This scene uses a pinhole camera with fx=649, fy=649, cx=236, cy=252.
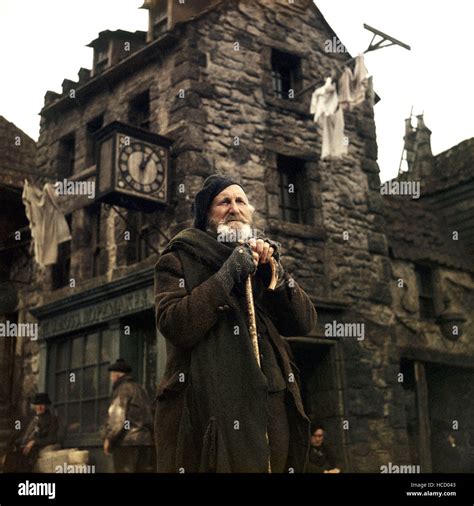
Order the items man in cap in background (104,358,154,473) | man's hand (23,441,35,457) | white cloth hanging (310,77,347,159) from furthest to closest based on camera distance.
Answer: white cloth hanging (310,77,347,159) < man's hand (23,441,35,457) < man in cap in background (104,358,154,473)

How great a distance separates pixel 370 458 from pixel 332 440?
0.69 m

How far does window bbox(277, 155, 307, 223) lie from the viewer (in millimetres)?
11102

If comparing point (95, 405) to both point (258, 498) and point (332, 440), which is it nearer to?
point (332, 440)

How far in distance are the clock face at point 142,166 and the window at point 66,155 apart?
12.1ft

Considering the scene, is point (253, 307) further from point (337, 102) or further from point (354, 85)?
point (354, 85)

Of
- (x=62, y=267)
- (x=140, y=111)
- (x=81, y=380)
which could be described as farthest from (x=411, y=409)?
(x=140, y=111)

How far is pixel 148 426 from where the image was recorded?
8.41 m

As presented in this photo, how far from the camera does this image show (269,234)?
10.1 metres

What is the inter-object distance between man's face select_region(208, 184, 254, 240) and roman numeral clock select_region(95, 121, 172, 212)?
21.0 feet

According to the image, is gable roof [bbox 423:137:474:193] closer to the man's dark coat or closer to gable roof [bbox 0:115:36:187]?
gable roof [bbox 0:115:36:187]

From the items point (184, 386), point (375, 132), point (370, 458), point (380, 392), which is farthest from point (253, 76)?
point (184, 386)

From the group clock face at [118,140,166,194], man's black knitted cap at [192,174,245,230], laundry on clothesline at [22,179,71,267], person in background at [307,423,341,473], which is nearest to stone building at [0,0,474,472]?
clock face at [118,140,166,194]

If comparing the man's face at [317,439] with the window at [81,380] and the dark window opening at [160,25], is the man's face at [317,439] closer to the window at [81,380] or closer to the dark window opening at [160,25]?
the window at [81,380]

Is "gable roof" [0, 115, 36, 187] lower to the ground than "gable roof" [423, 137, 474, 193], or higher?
higher
